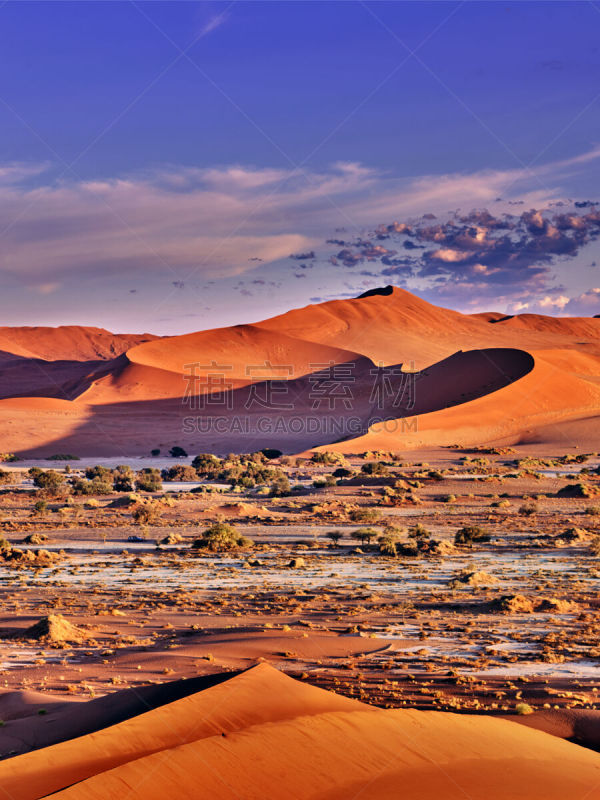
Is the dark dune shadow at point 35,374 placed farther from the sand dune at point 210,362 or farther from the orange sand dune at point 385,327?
the orange sand dune at point 385,327

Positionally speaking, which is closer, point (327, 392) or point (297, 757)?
point (297, 757)

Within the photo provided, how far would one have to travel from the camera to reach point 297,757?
5871 mm

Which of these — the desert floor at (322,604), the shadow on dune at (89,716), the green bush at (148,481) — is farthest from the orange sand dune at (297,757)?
the green bush at (148,481)

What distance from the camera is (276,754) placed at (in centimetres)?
586

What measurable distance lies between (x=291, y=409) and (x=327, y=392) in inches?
268

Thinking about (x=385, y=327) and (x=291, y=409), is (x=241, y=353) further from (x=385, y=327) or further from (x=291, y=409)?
(x=385, y=327)

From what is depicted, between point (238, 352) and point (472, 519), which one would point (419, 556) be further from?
point (238, 352)

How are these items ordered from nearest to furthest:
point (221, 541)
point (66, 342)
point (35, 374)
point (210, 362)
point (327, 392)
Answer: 1. point (221, 541)
2. point (327, 392)
3. point (210, 362)
4. point (35, 374)
5. point (66, 342)

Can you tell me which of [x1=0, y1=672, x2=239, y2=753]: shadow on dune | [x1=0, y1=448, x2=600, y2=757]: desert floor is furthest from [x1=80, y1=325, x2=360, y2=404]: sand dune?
[x1=0, y1=672, x2=239, y2=753]: shadow on dune

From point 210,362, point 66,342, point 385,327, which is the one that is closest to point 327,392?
point 210,362

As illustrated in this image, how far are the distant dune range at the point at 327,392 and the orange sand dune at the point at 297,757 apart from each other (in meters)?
45.5

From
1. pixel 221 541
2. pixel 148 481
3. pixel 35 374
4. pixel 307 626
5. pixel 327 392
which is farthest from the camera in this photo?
pixel 35 374

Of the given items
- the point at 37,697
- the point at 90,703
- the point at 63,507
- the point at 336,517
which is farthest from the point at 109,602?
the point at 63,507

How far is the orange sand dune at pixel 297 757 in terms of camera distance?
5.40 metres
